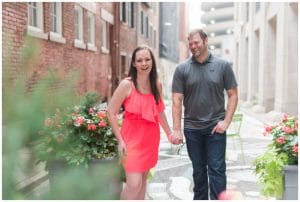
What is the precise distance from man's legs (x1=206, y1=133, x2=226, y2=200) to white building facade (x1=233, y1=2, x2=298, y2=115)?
1083 cm

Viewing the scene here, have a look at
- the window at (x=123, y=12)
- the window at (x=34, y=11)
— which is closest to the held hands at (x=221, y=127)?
the window at (x=34, y=11)

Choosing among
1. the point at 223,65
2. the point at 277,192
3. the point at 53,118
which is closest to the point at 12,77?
the point at 53,118

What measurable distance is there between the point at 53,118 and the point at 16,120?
128mm

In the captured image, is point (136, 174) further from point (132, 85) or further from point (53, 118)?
point (53, 118)

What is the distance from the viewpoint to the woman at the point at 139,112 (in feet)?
12.3

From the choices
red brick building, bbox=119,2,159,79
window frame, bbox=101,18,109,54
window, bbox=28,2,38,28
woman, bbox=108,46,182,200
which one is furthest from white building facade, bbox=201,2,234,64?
woman, bbox=108,46,182,200

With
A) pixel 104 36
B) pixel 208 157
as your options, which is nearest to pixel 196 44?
pixel 208 157

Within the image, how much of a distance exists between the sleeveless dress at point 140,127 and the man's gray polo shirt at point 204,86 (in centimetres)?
56

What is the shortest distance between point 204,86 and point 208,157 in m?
0.73

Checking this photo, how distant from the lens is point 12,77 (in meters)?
1.00

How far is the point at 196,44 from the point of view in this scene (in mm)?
4145

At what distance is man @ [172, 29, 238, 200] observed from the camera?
4234 mm

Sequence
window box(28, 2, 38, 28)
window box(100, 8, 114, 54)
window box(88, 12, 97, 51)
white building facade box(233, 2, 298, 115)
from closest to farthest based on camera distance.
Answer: window box(28, 2, 38, 28) → white building facade box(233, 2, 298, 115) → window box(88, 12, 97, 51) → window box(100, 8, 114, 54)

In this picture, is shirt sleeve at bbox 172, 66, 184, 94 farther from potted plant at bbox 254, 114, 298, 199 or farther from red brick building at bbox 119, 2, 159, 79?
red brick building at bbox 119, 2, 159, 79
